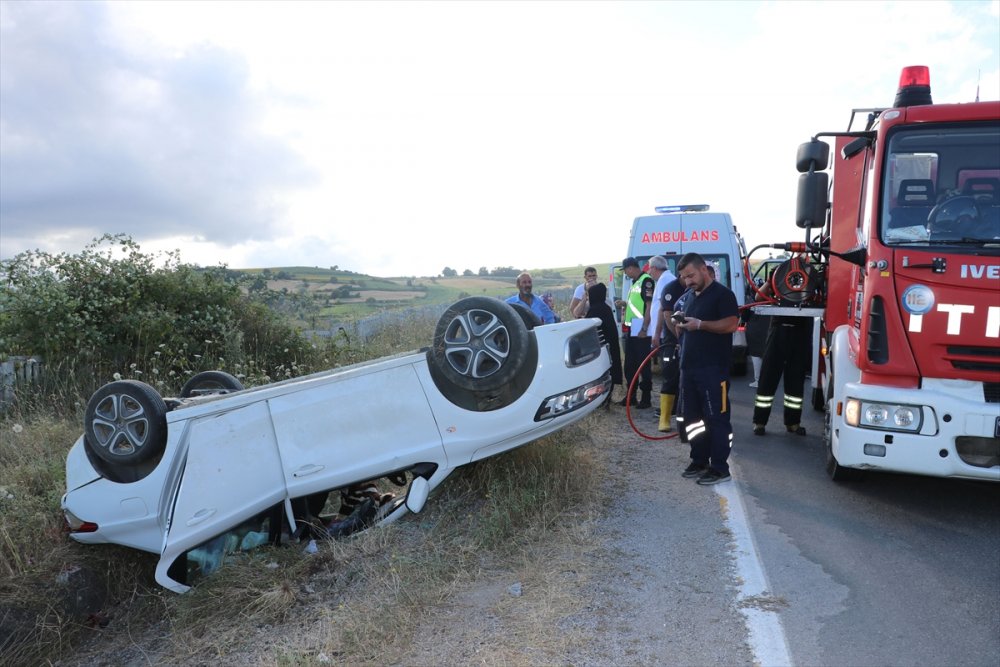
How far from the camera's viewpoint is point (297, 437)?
4.36 meters

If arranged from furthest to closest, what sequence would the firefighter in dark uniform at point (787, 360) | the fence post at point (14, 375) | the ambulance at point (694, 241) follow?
the ambulance at point (694, 241), the fence post at point (14, 375), the firefighter in dark uniform at point (787, 360)

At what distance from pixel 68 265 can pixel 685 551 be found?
8267mm

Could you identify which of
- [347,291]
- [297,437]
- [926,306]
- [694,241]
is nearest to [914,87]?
[926,306]

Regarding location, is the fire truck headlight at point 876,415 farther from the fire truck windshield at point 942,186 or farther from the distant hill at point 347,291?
the distant hill at point 347,291

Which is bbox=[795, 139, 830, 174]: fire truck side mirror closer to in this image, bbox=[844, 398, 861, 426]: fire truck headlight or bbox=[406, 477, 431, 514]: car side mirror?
bbox=[844, 398, 861, 426]: fire truck headlight

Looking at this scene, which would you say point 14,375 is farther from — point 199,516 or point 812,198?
point 812,198

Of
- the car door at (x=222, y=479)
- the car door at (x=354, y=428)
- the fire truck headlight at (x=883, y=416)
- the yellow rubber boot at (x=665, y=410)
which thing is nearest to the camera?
the car door at (x=222, y=479)

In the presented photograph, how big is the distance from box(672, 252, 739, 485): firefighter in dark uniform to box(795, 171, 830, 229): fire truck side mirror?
96cm

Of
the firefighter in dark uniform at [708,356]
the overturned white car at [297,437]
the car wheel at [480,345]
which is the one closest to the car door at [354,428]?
the overturned white car at [297,437]

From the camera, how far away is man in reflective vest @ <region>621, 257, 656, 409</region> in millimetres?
8609

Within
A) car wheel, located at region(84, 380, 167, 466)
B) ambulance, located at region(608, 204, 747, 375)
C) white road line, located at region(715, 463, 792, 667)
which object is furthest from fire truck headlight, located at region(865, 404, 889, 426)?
ambulance, located at region(608, 204, 747, 375)

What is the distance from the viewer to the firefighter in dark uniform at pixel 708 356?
563 centimetres

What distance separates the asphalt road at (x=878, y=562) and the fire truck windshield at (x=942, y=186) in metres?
1.91

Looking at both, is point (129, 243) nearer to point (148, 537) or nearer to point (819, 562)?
point (148, 537)
